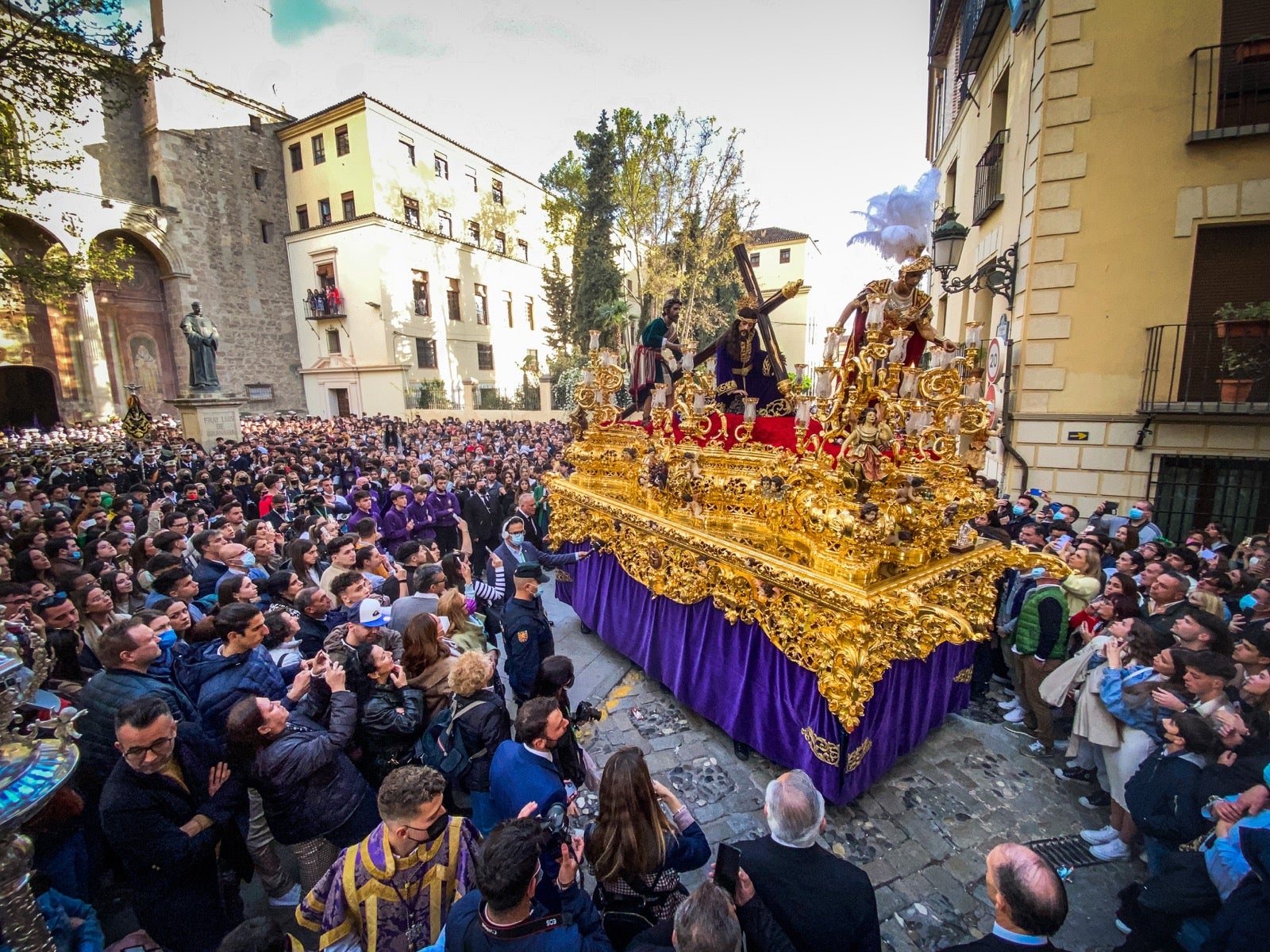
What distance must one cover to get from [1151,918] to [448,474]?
11.4 m

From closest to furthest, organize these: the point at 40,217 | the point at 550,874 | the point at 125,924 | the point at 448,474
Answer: the point at 550,874 → the point at 125,924 → the point at 448,474 → the point at 40,217

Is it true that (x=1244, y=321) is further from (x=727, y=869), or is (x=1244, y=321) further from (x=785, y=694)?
(x=727, y=869)

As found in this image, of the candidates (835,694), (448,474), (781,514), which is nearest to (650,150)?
(448,474)

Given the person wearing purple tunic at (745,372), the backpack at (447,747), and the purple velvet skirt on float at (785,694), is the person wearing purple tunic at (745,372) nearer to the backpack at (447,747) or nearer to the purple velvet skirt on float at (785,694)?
the purple velvet skirt on float at (785,694)

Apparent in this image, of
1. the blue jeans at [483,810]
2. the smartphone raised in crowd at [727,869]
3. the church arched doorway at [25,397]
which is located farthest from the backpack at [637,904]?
the church arched doorway at [25,397]

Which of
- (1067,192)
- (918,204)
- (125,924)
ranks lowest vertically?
(125,924)

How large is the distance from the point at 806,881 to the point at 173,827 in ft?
8.93

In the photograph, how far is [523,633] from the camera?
421cm

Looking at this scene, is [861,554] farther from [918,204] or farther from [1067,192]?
[918,204]

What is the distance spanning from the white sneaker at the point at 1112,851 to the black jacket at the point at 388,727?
4285 mm

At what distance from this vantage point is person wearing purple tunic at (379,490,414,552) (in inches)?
294

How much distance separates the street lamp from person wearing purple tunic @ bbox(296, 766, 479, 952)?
8.41 metres

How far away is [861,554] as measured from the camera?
362cm

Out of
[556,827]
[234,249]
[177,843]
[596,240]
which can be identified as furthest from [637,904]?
[234,249]
